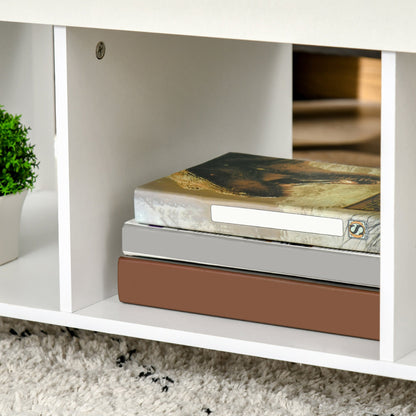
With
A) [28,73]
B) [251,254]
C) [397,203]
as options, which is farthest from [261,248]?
[28,73]

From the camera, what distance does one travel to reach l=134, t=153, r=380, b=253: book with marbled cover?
94 centimetres

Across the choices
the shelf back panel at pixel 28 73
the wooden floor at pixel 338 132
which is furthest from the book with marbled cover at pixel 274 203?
the wooden floor at pixel 338 132

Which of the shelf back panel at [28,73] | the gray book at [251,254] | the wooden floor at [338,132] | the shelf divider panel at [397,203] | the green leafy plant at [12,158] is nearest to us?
the shelf divider panel at [397,203]

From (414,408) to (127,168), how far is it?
17.3 inches

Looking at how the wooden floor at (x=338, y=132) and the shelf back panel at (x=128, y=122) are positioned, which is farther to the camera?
the wooden floor at (x=338, y=132)

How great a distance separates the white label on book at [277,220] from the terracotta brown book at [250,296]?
6 centimetres

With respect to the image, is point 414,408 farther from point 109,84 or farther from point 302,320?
point 109,84

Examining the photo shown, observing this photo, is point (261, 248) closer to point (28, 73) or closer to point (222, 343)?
point (222, 343)

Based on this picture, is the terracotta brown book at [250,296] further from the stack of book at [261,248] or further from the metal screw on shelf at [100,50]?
the metal screw on shelf at [100,50]

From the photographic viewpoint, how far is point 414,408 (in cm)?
98

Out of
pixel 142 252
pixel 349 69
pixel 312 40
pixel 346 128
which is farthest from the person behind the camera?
pixel 349 69

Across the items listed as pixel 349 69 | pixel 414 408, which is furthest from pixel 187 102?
pixel 349 69

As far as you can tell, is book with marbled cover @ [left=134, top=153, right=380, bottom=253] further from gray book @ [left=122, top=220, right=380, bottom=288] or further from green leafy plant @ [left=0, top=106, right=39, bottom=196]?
green leafy plant @ [left=0, top=106, right=39, bottom=196]

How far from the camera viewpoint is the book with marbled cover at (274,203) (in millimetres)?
938
